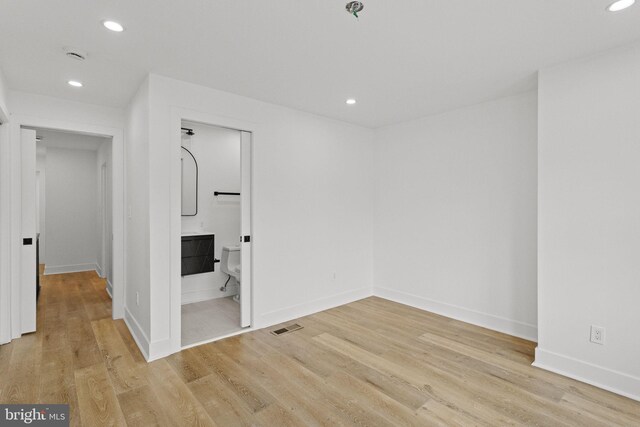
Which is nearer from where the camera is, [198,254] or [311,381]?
[311,381]

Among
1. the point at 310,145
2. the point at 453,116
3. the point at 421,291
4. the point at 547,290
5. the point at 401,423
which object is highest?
the point at 453,116

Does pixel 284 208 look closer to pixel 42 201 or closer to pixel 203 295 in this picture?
pixel 203 295

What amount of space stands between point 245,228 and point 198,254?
47.9 inches

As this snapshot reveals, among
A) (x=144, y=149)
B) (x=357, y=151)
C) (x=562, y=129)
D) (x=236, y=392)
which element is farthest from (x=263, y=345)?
(x=562, y=129)

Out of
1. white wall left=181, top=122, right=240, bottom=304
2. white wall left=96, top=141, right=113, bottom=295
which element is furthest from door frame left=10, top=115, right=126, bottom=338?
white wall left=96, top=141, right=113, bottom=295

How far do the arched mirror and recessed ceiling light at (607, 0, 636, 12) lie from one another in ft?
14.4

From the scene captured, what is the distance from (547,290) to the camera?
109 inches

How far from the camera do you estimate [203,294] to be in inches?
183

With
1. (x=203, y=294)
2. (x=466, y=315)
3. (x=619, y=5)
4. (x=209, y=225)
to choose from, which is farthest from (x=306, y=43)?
(x=203, y=294)

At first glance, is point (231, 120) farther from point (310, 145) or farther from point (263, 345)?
point (263, 345)

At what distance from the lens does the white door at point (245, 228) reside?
351 cm

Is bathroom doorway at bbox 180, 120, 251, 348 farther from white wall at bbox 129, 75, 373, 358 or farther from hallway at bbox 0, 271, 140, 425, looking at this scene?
hallway at bbox 0, 271, 140, 425

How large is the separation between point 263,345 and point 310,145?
2357 mm

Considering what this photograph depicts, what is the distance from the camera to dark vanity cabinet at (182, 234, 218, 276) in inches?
167
